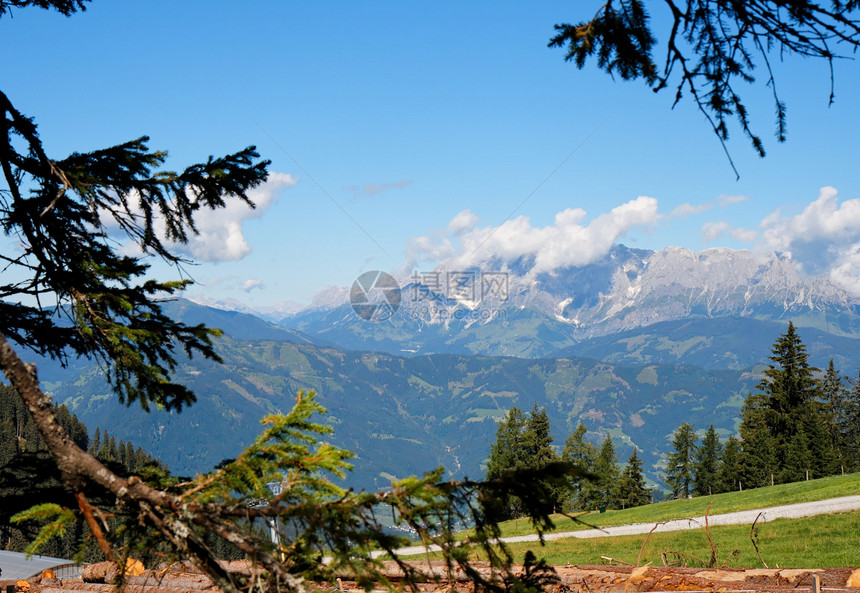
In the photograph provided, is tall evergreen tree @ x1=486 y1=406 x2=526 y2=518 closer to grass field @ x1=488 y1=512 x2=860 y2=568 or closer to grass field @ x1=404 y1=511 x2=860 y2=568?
grass field @ x1=404 y1=511 x2=860 y2=568

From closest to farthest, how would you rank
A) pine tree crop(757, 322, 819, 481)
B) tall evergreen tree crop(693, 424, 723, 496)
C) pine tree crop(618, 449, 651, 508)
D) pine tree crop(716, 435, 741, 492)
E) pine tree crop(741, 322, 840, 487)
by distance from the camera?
pine tree crop(741, 322, 840, 487)
pine tree crop(757, 322, 819, 481)
pine tree crop(716, 435, 741, 492)
pine tree crop(618, 449, 651, 508)
tall evergreen tree crop(693, 424, 723, 496)

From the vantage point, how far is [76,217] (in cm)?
568

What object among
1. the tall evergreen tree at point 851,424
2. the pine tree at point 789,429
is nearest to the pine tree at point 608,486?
the pine tree at point 789,429

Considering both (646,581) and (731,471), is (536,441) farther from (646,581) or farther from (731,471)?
(646,581)

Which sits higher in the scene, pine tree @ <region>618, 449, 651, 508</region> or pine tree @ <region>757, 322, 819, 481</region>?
pine tree @ <region>757, 322, 819, 481</region>

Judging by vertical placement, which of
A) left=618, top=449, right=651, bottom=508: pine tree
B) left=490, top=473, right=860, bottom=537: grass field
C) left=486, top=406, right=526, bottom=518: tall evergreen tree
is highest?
left=486, top=406, right=526, bottom=518: tall evergreen tree

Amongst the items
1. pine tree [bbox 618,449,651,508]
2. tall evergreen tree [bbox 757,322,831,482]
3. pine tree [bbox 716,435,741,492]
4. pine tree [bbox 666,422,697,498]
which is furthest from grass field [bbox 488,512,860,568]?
pine tree [bbox 666,422,697,498]

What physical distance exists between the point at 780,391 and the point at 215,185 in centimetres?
6340

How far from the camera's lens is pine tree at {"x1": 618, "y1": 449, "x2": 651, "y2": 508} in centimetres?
6821

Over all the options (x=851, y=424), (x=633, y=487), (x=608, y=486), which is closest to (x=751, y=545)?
(x=608, y=486)

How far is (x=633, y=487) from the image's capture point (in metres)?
70.2

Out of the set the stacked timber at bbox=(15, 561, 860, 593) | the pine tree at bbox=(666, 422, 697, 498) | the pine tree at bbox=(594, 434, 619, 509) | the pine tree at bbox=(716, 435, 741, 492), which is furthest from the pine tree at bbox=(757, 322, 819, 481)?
the stacked timber at bbox=(15, 561, 860, 593)

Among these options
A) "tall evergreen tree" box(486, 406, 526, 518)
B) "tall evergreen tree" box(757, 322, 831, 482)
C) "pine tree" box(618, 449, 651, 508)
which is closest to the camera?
"tall evergreen tree" box(757, 322, 831, 482)

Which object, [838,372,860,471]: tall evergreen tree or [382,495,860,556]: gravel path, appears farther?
[838,372,860,471]: tall evergreen tree
